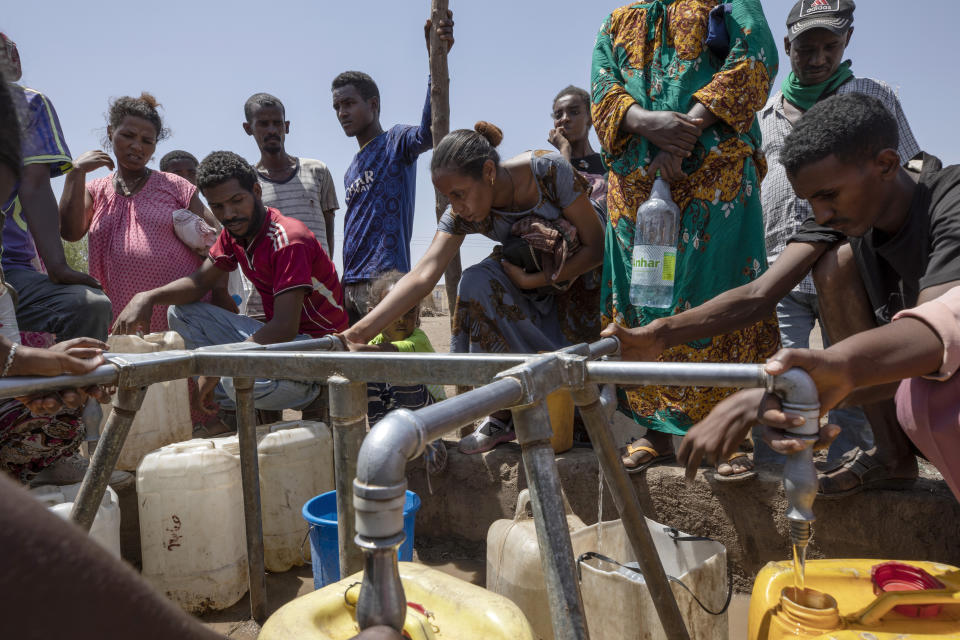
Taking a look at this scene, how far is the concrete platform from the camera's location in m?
2.10

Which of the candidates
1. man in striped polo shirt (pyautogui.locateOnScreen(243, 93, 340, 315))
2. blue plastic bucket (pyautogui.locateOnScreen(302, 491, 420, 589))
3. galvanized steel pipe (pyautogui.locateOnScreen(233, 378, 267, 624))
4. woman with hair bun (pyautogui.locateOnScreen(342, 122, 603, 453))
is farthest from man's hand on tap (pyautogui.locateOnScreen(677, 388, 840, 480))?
man in striped polo shirt (pyautogui.locateOnScreen(243, 93, 340, 315))

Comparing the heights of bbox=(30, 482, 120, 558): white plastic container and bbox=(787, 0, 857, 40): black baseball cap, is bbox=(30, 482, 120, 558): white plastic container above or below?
below

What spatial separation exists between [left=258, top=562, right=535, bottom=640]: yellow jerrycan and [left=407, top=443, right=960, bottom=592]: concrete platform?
1.38 meters

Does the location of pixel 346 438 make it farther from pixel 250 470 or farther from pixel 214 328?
pixel 214 328

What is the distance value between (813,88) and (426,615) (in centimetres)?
278

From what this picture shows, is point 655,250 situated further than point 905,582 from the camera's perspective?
Yes

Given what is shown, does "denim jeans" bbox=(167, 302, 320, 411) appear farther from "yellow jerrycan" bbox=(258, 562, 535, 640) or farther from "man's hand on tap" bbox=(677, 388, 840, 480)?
"man's hand on tap" bbox=(677, 388, 840, 480)

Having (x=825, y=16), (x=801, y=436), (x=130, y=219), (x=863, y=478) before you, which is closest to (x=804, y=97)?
(x=825, y=16)

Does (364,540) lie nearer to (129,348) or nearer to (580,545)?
(580,545)

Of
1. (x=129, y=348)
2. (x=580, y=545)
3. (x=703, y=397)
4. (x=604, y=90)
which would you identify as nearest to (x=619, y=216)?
(x=604, y=90)

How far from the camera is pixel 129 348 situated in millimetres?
3250

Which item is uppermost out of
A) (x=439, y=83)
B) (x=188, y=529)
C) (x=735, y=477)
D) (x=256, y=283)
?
(x=439, y=83)

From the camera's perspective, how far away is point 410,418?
75cm

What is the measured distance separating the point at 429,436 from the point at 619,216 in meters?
2.09
